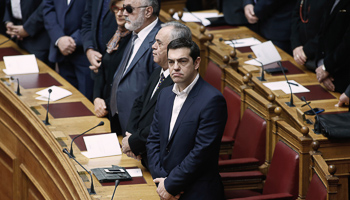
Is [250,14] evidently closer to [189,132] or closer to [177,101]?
[177,101]

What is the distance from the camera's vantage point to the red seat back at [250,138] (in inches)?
127

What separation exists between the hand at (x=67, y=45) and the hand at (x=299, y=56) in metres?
1.50

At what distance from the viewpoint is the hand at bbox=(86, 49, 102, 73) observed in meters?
3.84

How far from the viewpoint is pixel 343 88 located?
3.44m

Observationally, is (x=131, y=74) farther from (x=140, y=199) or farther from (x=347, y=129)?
(x=347, y=129)

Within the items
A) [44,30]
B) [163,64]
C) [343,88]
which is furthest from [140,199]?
[44,30]

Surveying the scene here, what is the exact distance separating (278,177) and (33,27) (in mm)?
2434

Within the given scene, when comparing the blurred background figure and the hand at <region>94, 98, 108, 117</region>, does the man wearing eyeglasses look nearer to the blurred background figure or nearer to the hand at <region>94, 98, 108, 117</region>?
the hand at <region>94, 98, 108, 117</region>

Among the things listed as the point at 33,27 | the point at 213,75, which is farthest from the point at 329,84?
the point at 33,27

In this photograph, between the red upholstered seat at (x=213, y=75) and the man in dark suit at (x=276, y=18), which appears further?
the man in dark suit at (x=276, y=18)

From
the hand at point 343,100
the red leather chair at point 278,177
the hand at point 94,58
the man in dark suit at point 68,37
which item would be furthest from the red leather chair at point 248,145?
the man in dark suit at point 68,37

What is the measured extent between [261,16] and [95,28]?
3.81 feet

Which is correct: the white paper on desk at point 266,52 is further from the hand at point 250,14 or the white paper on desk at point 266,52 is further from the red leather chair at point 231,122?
the hand at point 250,14

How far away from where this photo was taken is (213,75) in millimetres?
3932
